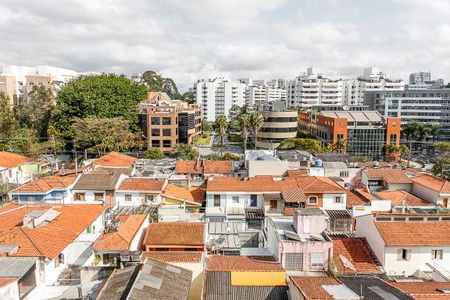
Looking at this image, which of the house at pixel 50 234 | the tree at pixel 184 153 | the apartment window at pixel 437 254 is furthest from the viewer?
the tree at pixel 184 153

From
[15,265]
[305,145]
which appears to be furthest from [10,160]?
[305,145]

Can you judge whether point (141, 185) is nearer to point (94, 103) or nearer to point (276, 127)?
point (94, 103)

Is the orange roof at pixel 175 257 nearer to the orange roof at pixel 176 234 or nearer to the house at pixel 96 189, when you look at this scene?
the orange roof at pixel 176 234

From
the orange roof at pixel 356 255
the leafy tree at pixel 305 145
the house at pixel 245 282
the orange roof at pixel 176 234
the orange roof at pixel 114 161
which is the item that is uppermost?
the leafy tree at pixel 305 145

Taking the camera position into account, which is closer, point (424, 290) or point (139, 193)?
point (424, 290)

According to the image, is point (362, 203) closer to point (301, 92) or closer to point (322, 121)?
point (322, 121)

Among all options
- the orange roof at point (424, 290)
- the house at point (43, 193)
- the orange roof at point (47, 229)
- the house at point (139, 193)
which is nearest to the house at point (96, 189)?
the house at point (139, 193)
